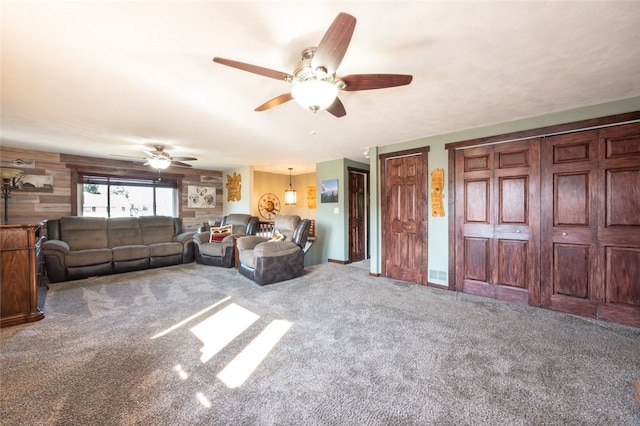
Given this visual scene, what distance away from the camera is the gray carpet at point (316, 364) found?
1504mm

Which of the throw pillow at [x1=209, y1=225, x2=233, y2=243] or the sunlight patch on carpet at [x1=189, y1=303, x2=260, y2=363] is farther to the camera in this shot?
the throw pillow at [x1=209, y1=225, x2=233, y2=243]

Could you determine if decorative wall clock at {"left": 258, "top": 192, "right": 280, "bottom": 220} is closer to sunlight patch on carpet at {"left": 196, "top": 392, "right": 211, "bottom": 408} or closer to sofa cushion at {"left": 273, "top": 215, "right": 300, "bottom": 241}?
sofa cushion at {"left": 273, "top": 215, "right": 300, "bottom": 241}

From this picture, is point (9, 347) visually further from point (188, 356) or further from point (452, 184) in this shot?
point (452, 184)

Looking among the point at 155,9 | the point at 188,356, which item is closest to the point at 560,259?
the point at 188,356

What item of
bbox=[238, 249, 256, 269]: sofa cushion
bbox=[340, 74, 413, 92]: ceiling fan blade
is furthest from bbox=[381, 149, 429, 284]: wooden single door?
bbox=[340, 74, 413, 92]: ceiling fan blade

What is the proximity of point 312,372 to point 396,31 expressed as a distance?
236 centimetres

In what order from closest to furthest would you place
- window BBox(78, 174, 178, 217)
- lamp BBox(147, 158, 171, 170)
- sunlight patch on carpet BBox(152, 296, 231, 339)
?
sunlight patch on carpet BBox(152, 296, 231, 339)
lamp BBox(147, 158, 171, 170)
window BBox(78, 174, 178, 217)

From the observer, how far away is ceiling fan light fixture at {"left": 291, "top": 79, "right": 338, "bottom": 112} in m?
1.71

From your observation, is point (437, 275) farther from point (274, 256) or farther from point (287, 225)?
point (287, 225)

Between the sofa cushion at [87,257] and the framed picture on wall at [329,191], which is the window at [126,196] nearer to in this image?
the sofa cushion at [87,257]

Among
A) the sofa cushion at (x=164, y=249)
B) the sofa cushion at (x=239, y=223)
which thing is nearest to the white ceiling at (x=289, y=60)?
the sofa cushion at (x=164, y=249)

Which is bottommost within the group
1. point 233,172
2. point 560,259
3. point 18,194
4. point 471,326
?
point 471,326

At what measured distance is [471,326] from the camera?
262cm

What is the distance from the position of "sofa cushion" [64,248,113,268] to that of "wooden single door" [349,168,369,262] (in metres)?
4.63
